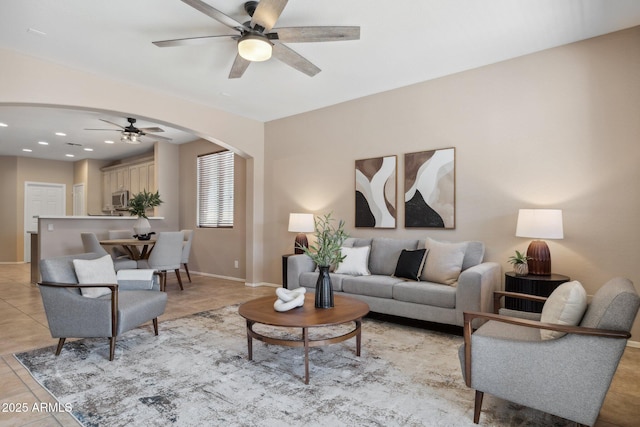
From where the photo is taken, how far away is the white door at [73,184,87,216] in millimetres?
9550

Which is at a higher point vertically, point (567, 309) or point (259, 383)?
point (567, 309)

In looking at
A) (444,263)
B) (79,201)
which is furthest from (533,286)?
(79,201)

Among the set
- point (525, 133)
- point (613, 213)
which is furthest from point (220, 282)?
point (613, 213)

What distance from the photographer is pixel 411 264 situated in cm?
393

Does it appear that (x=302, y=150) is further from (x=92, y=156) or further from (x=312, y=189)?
(x=92, y=156)

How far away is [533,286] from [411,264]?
119 centimetres

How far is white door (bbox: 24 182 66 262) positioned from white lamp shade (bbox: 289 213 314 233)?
25.7 feet

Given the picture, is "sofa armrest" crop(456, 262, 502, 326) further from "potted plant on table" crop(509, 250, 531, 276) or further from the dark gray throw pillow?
the dark gray throw pillow

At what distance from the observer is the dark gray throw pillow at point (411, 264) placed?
3886 mm

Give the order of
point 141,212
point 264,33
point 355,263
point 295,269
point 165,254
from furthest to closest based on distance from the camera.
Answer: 1. point 141,212
2. point 165,254
3. point 295,269
4. point 355,263
5. point 264,33

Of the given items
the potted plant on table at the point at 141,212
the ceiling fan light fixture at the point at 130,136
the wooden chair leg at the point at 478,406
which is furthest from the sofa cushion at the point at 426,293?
the ceiling fan light fixture at the point at 130,136

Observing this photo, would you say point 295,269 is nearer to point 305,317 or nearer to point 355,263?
point 355,263

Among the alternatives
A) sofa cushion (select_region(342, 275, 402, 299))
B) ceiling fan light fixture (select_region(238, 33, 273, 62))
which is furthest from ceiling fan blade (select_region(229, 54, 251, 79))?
sofa cushion (select_region(342, 275, 402, 299))

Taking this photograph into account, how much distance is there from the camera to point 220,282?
6.41m
